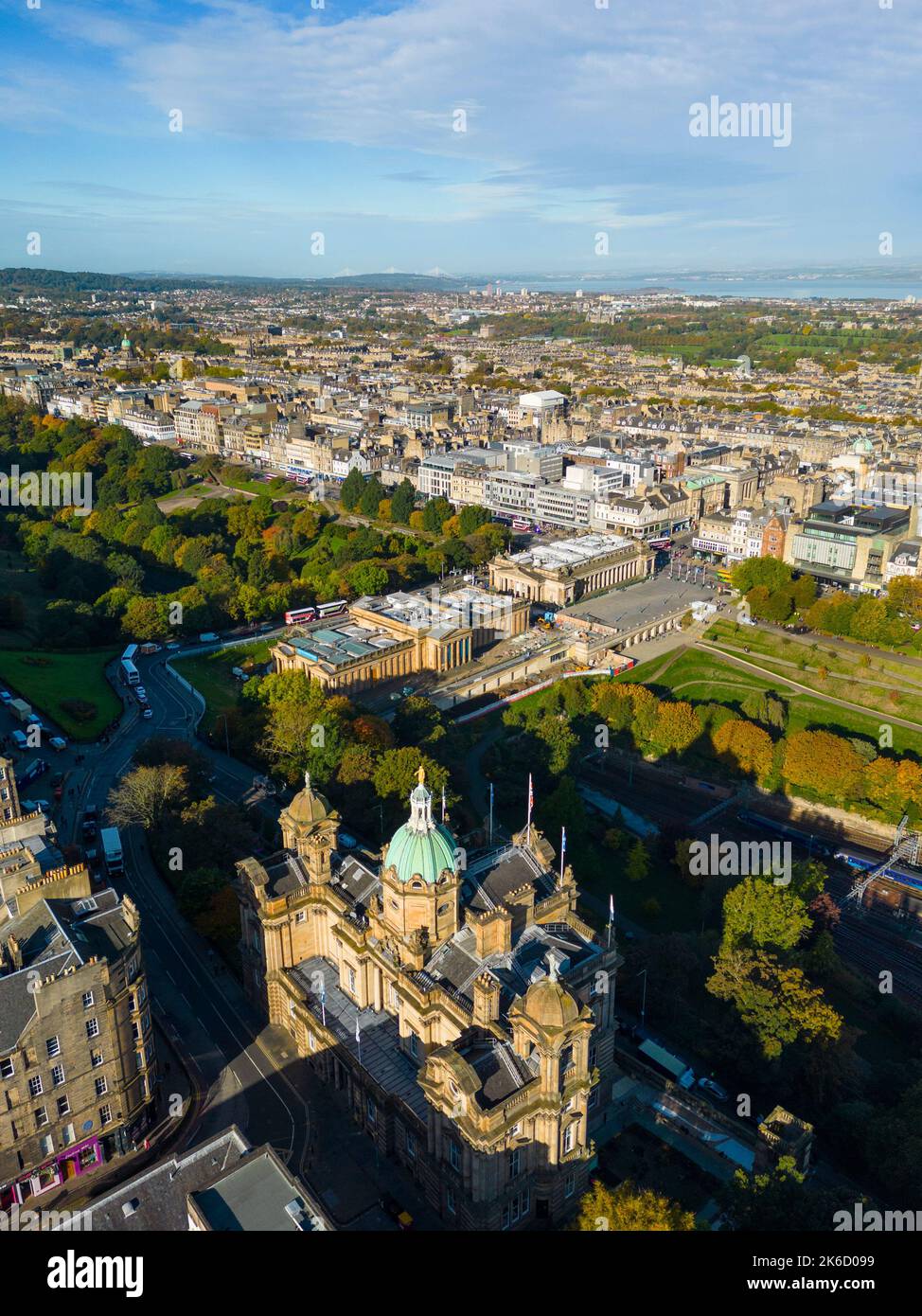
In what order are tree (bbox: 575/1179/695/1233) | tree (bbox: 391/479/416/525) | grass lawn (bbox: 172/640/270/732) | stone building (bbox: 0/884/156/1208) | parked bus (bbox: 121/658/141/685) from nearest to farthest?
tree (bbox: 575/1179/695/1233), stone building (bbox: 0/884/156/1208), grass lawn (bbox: 172/640/270/732), parked bus (bbox: 121/658/141/685), tree (bbox: 391/479/416/525)

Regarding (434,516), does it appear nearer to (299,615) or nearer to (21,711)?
(299,615)

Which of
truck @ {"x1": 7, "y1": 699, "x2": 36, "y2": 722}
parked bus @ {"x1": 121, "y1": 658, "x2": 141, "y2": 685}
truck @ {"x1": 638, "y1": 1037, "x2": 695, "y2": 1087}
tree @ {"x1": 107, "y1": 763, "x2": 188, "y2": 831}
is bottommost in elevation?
truck @ {"x1": 638, "y1": 1037, "x2": 695, "y2": 1087}

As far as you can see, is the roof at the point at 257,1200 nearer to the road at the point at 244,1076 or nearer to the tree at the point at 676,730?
the road at the point at 244,1076

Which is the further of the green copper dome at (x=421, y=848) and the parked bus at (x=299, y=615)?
the parked bus at (x=299, y=615)

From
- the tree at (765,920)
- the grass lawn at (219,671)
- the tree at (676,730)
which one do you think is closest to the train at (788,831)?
the tree at (676,730)

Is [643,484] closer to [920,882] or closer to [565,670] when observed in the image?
[565,670]

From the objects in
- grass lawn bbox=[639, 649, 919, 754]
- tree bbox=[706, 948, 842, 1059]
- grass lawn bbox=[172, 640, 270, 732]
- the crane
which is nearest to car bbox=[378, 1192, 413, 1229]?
tree bbox=[706, 948, 842, 1059]

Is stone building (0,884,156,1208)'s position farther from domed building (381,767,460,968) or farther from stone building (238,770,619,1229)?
domed building (381,767,460,968)
